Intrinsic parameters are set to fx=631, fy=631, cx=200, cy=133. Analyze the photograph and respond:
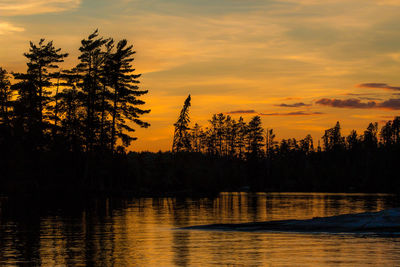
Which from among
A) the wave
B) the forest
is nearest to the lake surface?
the wave

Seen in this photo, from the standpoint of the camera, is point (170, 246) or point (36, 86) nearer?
point (170, 246)

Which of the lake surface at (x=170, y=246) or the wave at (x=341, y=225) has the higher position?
the wave at (x=341, y=225)

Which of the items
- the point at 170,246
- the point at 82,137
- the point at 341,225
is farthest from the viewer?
the point at 82,137

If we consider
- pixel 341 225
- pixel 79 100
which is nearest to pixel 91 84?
pixel 79 100

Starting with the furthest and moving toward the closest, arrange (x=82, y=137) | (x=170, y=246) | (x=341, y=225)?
(x=82, y=137) → (x=341, y=225) → (x=170, y=246)

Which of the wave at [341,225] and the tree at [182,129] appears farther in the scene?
the tree at [182,129]

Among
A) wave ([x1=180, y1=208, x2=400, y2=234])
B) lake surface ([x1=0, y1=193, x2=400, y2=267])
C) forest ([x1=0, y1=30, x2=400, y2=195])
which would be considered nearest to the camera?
lake surface ([x1=0, y1=193, x2=400, y2=267])

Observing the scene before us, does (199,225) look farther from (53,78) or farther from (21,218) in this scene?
(53,78)

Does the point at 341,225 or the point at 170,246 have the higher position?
the point at 341,225

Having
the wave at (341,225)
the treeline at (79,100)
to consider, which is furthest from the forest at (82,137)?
the wave at (341,225)

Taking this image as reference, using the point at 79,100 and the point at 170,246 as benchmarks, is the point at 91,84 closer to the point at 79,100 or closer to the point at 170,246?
the point at 79,100

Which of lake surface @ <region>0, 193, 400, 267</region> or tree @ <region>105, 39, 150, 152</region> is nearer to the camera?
lake surface @ <region>0, 193, 400, 267</region>

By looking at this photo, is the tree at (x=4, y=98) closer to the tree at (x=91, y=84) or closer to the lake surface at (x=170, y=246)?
the tree at (x=91, y=84)

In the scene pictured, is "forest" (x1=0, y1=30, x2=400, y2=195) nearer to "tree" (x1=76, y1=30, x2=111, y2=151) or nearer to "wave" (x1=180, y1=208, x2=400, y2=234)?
"tree" (x1=76, y1=30, x2=111, y2=151)
